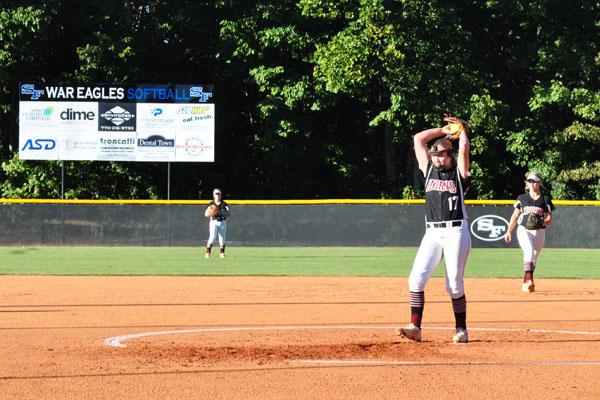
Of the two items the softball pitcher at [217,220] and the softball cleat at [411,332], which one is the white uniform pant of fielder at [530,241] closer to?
the softball cleat at [411,332]

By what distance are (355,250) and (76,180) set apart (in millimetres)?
11400

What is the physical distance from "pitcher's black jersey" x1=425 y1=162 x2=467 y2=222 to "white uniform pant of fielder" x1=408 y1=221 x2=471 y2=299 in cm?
13

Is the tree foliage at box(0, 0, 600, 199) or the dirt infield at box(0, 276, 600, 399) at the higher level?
the tree foliage at box(0, 0, 600, 199)

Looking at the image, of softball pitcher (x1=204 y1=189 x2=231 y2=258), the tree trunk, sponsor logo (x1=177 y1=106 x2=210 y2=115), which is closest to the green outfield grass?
softball pitcher (x1=204 y1=189 x2=231 y2=258)

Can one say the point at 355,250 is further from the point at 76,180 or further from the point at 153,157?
the point at 76,180

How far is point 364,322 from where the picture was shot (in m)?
11.9

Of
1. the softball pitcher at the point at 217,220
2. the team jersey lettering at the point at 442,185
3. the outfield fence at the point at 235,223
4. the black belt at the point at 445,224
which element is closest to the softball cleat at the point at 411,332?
the black belt at the point at 445,224

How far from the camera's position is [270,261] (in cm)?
2467

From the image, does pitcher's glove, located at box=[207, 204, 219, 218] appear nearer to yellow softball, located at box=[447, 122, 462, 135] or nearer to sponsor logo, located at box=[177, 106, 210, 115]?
sponsor logo, located at box=[177, 106, 210, 115]

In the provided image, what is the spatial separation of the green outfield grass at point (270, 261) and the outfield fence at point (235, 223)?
2.60 feet

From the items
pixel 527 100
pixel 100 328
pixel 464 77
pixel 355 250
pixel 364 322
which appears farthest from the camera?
→ pixel 527 100

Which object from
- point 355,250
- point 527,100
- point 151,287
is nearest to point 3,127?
point 355,250

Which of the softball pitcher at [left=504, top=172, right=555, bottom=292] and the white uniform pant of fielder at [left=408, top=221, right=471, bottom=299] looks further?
the softball pitcher at [left=504, top=172, right=555, bottom=292]

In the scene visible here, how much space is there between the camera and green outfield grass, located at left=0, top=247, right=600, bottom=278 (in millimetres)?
21047
